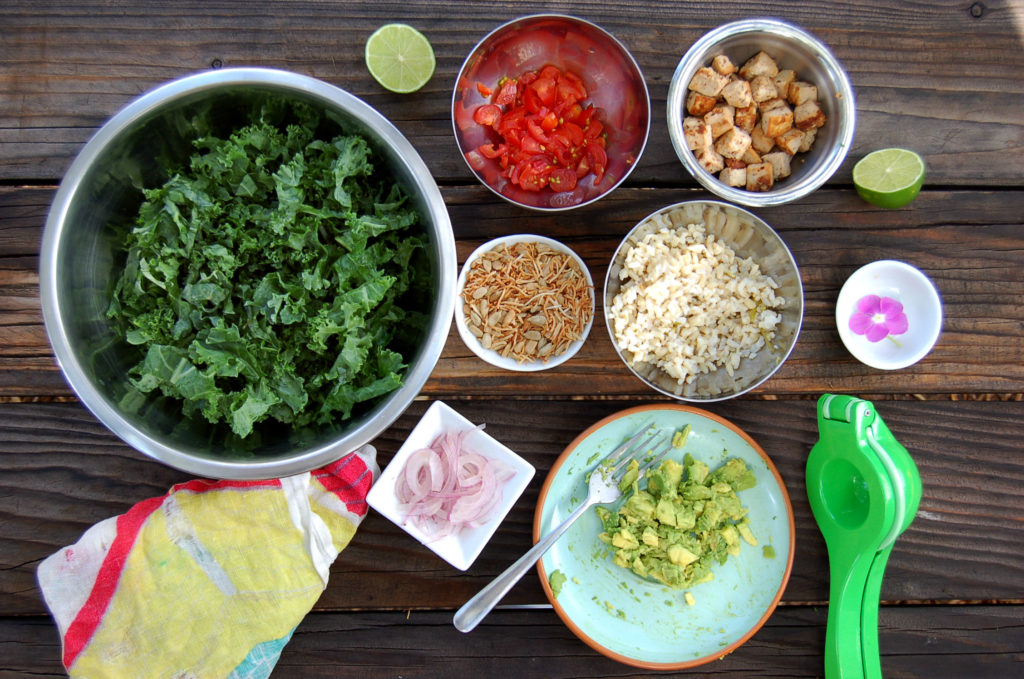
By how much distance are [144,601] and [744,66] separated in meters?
1.96

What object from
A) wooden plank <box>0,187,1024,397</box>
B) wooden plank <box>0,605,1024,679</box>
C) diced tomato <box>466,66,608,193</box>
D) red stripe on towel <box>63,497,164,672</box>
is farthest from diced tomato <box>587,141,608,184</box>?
red stripe on towel <box>63,497,164,672</box>

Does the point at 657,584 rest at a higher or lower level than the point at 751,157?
lower

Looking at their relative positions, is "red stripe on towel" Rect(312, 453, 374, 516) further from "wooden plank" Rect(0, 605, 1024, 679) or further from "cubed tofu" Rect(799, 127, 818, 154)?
"cubed tofu" Rect(799, 127, 818, 154)

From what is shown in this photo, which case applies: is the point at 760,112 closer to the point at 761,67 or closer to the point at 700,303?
the point at 761,67

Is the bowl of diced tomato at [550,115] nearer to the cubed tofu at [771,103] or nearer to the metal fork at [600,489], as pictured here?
the cubed tofu at [771,103]

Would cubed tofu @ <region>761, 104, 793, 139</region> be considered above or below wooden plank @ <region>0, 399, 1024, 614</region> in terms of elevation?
Answer: above

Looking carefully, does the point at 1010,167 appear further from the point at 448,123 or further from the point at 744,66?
the point at 448,123

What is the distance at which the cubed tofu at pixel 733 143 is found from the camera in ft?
5.32

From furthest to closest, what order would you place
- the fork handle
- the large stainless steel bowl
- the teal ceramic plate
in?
the teal ceramic plate, the fork handle, the large stainless steel bowl

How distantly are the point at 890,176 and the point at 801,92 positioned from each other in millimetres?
320

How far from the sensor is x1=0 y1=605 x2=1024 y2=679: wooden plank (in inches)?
69.8

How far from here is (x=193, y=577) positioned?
5.36 ft

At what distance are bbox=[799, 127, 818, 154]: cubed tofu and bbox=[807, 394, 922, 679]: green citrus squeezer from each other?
0.62 metres

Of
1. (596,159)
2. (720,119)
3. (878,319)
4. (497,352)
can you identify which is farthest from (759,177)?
(497,352)
